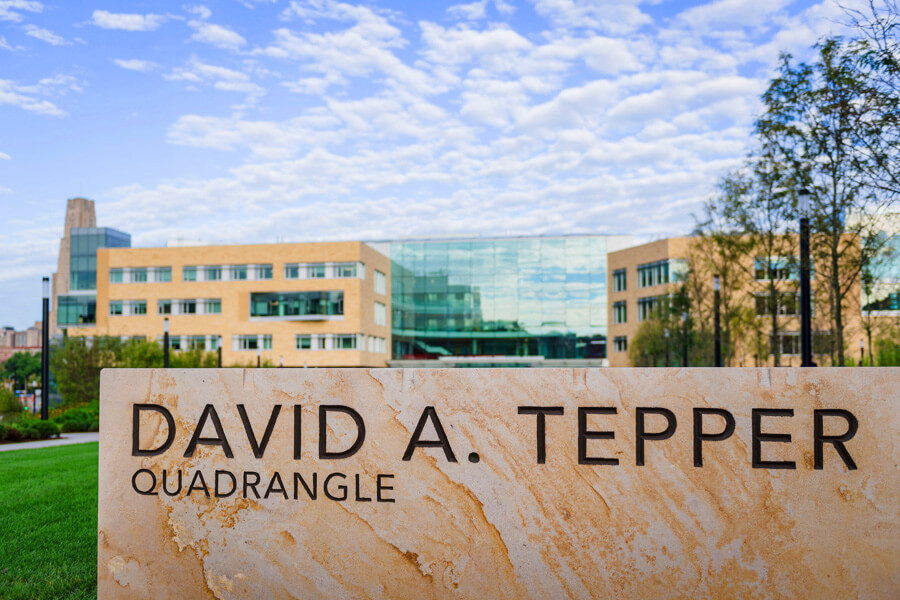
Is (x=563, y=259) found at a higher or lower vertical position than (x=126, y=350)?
higher

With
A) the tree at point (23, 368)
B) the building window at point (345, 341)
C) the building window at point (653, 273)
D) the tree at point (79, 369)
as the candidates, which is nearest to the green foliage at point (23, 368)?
the tree at point (23, 368)

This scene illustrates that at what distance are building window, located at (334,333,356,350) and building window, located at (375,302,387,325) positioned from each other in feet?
20.3

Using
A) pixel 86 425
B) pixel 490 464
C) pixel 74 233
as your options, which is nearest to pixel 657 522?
pixel 490 464

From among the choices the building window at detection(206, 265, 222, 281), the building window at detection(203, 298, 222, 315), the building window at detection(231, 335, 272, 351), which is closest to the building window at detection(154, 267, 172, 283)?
the building window at detection(206, 265, 222, 281)

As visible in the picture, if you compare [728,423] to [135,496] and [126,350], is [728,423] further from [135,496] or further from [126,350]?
[126,350]

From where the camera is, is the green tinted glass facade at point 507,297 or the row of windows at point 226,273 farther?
the green tinted glass facade at point 507,297

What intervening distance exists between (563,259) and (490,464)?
72.9m

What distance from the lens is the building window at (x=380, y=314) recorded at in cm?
7406

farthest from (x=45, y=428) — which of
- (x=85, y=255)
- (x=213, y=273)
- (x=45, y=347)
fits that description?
(x=85, y=255)

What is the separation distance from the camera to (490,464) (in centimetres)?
508

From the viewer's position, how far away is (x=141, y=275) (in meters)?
73.1

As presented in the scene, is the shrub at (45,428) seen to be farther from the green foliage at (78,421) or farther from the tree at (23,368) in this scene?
the tree at (23,368)

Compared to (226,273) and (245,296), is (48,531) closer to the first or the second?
(245,296)

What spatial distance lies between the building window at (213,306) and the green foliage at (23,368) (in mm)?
56230
